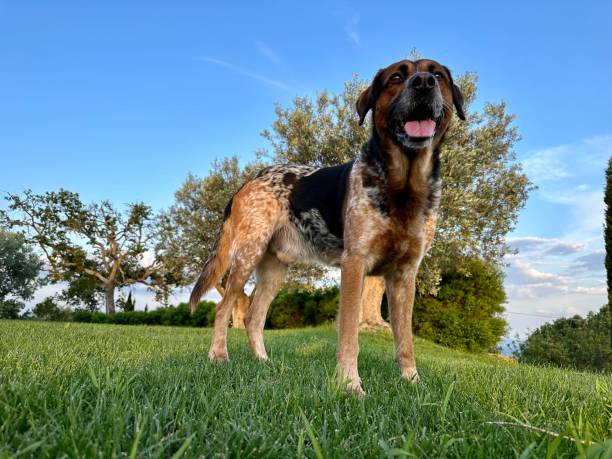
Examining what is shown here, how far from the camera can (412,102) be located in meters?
3.32

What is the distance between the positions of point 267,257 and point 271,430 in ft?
12.0

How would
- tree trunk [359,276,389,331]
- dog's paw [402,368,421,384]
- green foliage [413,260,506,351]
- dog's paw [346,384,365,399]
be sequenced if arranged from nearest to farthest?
dog's paw [346,384,365,399] → dog's paw [402,368,421,384] → tree trunk [359,276,389,331] → green foliage [413,260,506,351]

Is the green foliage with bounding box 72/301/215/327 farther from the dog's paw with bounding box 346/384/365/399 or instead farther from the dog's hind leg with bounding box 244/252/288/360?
the dog's paw with bounding box 346/384/365/399

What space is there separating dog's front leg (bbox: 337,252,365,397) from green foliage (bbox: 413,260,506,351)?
15.6 m

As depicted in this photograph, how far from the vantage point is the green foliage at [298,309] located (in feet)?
70.6

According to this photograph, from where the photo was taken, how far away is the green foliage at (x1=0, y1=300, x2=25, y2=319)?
Result: 2658 cm

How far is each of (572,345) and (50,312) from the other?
2954 centimetres

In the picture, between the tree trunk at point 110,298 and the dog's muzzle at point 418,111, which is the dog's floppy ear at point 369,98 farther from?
the tree trunk at point 110,298

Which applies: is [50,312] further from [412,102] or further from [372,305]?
[412,102]

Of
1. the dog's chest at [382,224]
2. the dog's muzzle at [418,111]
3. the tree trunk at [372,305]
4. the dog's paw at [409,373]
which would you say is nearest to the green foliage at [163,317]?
the tree trunk at [372,305]

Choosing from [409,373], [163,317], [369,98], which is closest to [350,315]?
[409,373]

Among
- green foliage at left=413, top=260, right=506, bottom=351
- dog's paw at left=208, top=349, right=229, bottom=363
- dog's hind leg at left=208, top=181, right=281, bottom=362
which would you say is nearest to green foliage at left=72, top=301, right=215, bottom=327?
green foliage at left=413, top=260, right=506, bottom=351

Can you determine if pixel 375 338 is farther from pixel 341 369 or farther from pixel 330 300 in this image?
pixel 341 369

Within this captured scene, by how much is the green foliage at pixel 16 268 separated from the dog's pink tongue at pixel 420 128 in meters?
31.1
